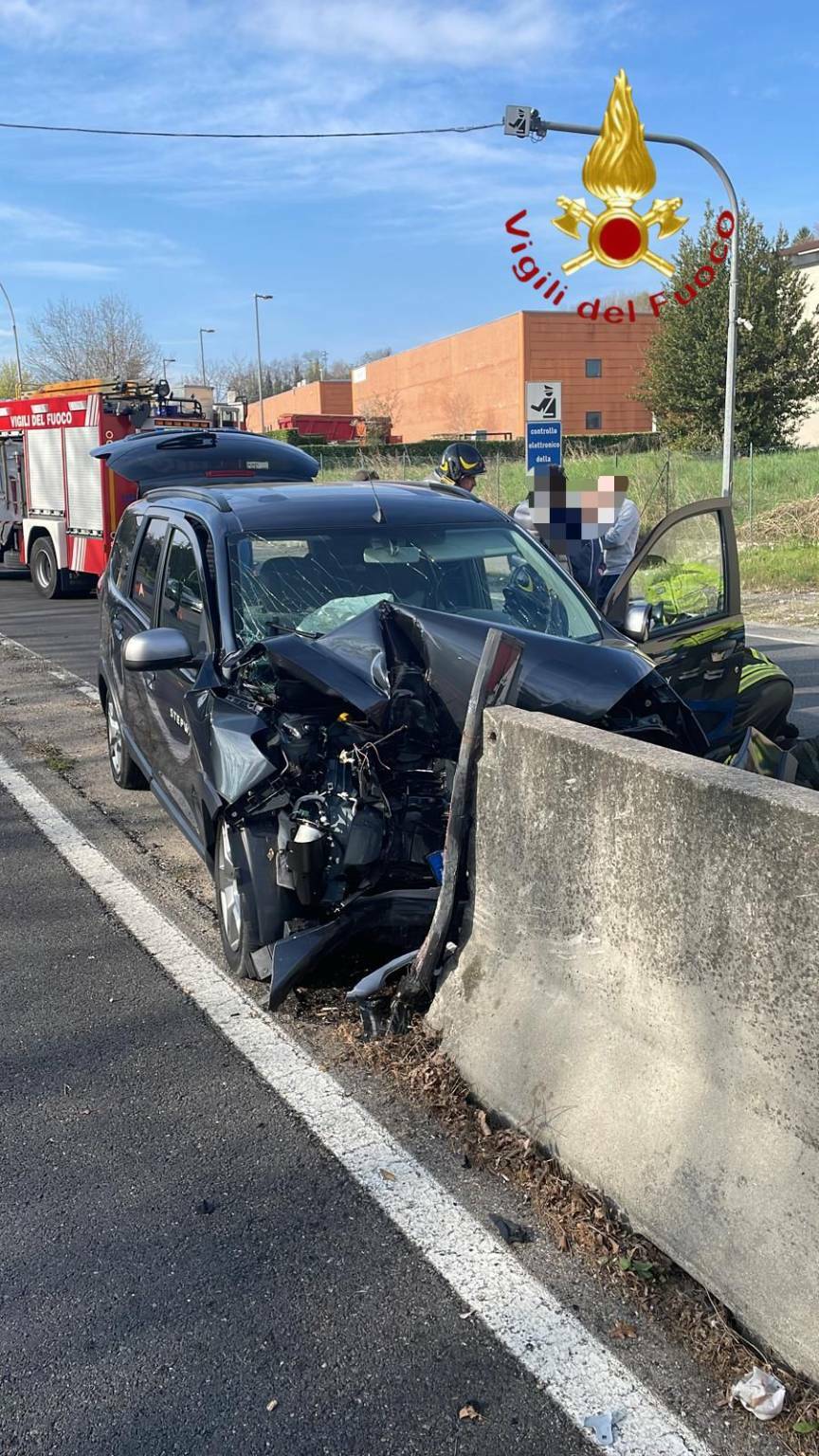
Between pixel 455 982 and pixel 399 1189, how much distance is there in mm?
711

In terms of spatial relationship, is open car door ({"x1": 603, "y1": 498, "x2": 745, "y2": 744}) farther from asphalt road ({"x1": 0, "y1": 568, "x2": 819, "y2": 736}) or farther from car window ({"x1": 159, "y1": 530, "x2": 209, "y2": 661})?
asphalt road ({"x1": 0, "y1": 568, "x2": 819, "y2": 736})

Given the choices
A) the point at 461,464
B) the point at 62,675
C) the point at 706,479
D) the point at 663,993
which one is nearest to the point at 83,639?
the point at 62,675

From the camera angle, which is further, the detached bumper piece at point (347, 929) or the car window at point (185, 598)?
the car window at point (185, 598)

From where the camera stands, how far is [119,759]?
7.10 metres

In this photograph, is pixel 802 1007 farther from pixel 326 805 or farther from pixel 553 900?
pixel 326 805

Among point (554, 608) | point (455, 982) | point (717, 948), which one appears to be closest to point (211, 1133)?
point (455, 982)

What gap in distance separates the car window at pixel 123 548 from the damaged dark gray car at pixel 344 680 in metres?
0.73

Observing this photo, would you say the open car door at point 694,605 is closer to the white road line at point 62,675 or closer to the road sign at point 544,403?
the white road line at point 62,675

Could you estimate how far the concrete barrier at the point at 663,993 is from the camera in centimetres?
233

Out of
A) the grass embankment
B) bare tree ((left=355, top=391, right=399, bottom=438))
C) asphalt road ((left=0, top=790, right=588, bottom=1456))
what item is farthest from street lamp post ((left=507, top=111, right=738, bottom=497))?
bare tree ((left=355, top=391, right=399, bottom=438))

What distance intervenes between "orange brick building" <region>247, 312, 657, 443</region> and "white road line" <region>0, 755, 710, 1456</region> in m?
56.7

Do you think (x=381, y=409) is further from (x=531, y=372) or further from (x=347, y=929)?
(x=347, y=929)

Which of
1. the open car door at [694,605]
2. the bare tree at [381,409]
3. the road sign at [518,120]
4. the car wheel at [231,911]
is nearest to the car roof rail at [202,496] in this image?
the car wheel at [231,911]

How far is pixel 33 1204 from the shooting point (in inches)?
120
